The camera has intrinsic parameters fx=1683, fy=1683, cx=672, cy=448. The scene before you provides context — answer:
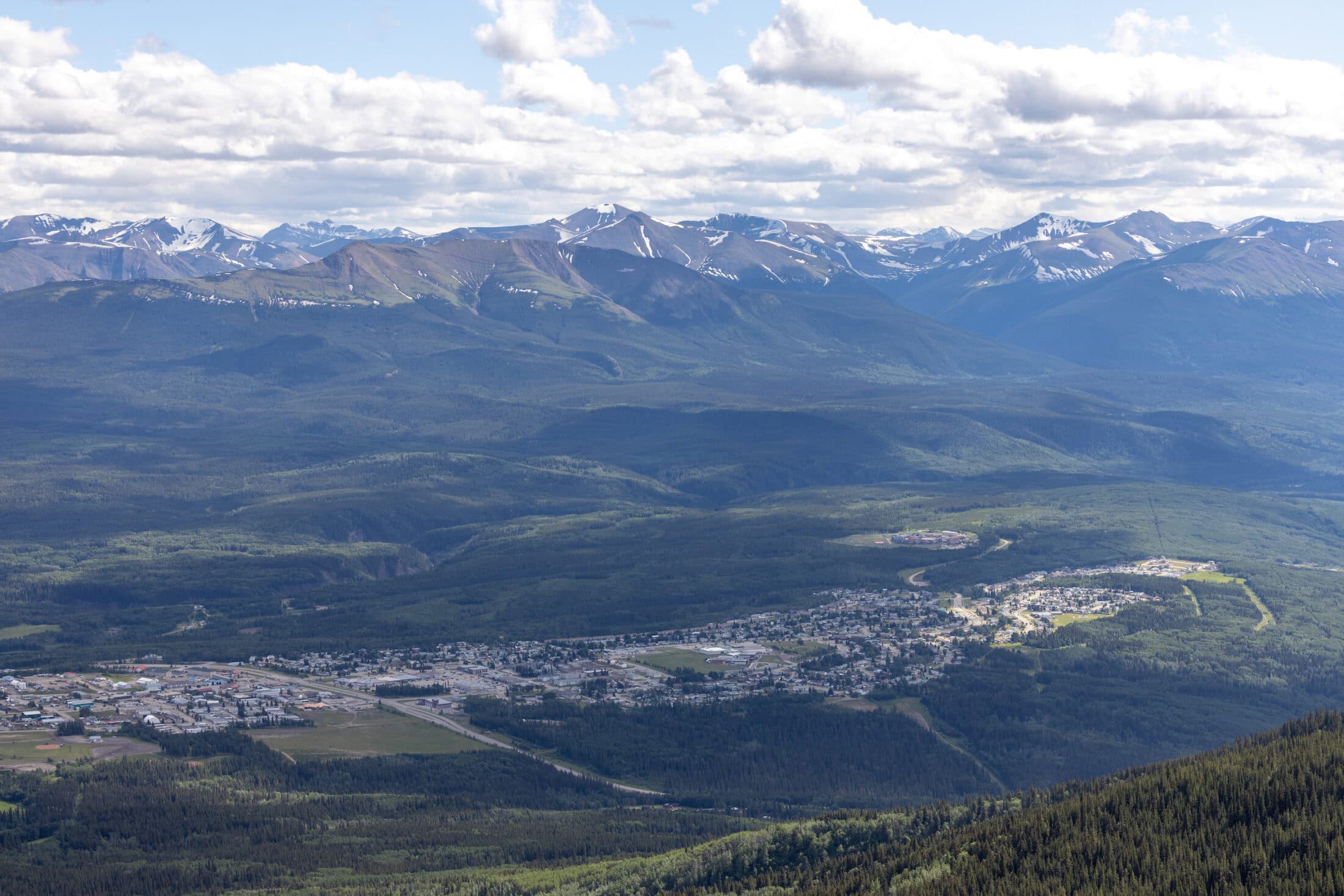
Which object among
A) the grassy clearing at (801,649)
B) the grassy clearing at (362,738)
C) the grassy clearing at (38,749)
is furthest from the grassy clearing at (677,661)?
the grassy clearing at (38,749)

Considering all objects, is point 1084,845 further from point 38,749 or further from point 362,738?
point 38,749

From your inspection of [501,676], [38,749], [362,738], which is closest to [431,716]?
[362,738]

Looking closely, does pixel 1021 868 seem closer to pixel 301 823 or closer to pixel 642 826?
pixel 642 826

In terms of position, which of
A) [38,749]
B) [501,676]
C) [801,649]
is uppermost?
[38,749]

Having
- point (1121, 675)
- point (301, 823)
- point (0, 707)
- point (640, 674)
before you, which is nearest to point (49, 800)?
point (301, 823)

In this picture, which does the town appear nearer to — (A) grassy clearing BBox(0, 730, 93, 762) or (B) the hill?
(A) grassy clearing BBox(0, 730, 93, 762)

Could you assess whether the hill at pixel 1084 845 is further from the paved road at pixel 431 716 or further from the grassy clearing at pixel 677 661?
the grassy clearing at pixel 677 661

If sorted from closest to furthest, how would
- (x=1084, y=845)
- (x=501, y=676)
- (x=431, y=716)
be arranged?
(x=1084, y=845) → (x=431, y=716) → (x=501, y=676)

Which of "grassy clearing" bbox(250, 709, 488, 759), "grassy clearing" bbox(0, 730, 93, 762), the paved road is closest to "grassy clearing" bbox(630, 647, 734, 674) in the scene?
the paved road
